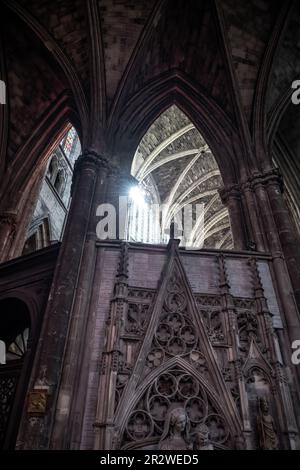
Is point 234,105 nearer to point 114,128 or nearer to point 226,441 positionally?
point 114,128

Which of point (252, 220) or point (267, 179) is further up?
point (267, 179)

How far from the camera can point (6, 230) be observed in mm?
10422

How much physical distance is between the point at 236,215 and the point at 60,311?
4987 millimetres

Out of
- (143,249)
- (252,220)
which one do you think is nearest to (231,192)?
(252,220)

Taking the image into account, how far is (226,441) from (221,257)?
10.6 ft

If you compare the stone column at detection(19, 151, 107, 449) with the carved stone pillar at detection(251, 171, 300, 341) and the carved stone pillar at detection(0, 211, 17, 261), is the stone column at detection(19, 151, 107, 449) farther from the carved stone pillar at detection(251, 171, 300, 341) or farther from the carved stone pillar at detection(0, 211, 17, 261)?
the carved stone pillar at detection(251, 171, 300, 341)

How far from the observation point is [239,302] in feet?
22.1

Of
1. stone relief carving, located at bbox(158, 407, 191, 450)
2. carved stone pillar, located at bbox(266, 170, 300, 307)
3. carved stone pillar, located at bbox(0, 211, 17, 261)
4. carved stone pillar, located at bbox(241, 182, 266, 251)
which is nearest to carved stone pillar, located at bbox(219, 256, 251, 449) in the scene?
stone relief carving, located at bbox(158, 407, 191, 450)

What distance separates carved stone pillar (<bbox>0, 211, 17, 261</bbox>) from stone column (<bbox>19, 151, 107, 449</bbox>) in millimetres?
3109

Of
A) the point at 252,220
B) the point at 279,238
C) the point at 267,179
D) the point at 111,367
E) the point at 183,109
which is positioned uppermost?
the point at 183,109

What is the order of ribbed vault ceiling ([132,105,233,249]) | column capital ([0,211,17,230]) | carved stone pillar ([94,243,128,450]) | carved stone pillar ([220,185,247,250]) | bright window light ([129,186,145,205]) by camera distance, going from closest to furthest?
carved stone pillar ([94,243,128,450]), carved stone pillar ([220,185,247,250]), column capital ([0,211,17,230]), ribbed vault ceiling ([132,105,233,249]), bright window light ([129,186,145,205])

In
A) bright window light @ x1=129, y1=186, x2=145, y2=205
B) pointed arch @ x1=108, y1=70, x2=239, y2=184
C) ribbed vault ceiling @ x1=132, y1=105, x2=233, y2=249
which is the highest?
ribbed vault ceiling @ x1=132, y1=105, x2=233, y2=249

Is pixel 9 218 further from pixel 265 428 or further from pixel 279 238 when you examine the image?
pixel 265 428

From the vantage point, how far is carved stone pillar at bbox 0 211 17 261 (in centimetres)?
1017
